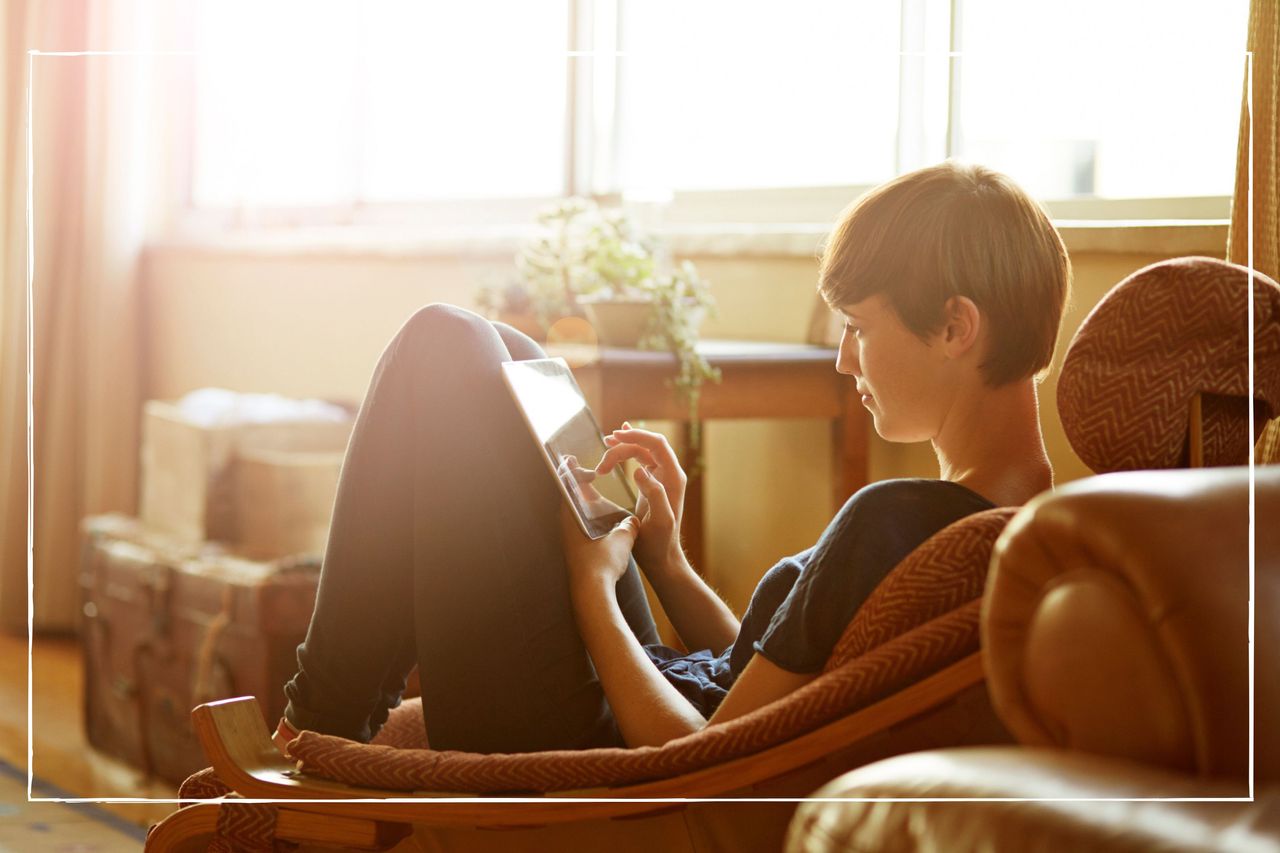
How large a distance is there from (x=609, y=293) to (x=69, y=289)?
6.87 feet

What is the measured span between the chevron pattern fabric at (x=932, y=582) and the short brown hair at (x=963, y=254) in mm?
184

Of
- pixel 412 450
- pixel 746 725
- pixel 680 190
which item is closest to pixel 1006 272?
pixel 746 725

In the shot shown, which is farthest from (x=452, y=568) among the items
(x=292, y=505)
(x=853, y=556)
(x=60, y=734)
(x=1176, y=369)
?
(x=60, y=734)

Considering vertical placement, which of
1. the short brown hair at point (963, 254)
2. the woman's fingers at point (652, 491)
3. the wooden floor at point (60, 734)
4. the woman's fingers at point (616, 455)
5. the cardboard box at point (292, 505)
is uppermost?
the short brown hair at point (963, 254)

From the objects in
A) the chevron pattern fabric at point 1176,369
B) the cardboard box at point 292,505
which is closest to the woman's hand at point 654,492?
the chevron pattern fabric at point 1176,369

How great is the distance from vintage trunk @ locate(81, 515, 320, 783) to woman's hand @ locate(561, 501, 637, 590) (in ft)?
4.29

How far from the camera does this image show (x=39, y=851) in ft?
7.13

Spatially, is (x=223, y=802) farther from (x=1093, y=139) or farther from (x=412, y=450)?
(x=1093, y=139)

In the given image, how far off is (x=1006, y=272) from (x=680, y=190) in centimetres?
162

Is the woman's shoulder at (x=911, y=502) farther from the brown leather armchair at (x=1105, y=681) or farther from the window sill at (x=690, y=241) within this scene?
the window sill at (x=690, y=241)

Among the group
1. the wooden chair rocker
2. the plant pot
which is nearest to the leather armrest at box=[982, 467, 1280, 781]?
the wooden chair rocker

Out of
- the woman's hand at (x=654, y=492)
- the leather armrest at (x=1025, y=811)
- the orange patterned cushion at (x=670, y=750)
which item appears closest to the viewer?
the leather armrest at (x=1025, y=811)

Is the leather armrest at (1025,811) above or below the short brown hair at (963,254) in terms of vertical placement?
below

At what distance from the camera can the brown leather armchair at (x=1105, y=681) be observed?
2.28ft
